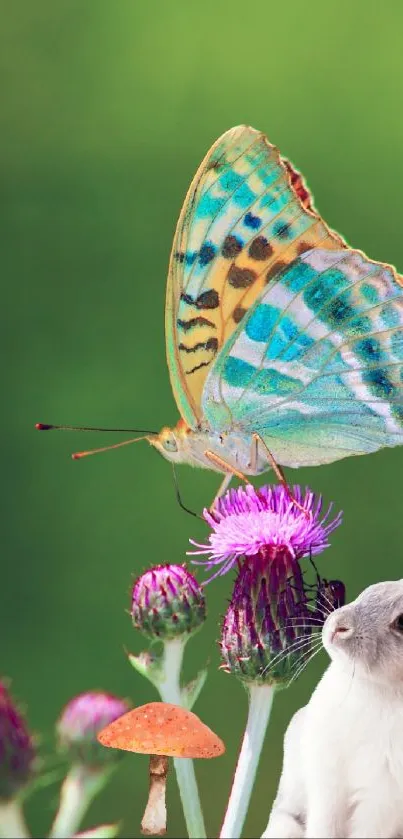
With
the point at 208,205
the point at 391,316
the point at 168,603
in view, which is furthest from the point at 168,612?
the point at 208,205

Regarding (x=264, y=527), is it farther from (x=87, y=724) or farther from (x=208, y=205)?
(x=208, y=205)

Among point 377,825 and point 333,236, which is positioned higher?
point 333,236

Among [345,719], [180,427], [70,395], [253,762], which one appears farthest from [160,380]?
[345,719]

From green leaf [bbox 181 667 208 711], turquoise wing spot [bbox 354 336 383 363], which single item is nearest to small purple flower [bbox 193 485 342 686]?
green leaf [bbox 181 667 208 711]

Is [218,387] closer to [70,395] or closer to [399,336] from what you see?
[399,336]

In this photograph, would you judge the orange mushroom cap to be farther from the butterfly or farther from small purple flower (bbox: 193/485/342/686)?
the butterfly

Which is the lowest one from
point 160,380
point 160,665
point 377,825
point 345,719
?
point 377,825
